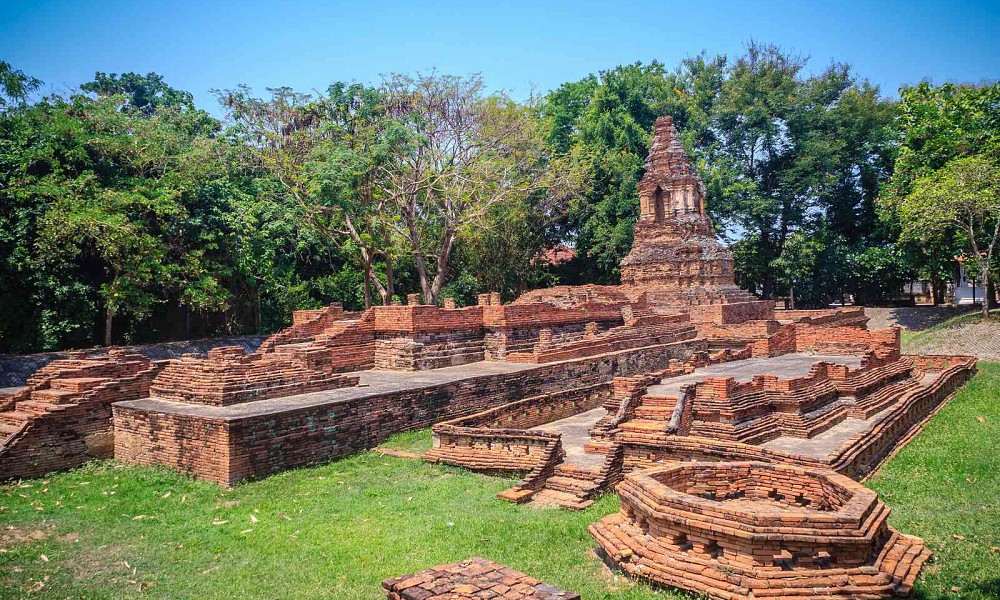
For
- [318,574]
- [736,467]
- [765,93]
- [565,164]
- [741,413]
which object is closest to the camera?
[318,574]

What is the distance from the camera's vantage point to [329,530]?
7613 mm

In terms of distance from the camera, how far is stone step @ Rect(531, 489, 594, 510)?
27.8 feet

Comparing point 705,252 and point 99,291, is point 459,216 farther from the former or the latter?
point 99,291

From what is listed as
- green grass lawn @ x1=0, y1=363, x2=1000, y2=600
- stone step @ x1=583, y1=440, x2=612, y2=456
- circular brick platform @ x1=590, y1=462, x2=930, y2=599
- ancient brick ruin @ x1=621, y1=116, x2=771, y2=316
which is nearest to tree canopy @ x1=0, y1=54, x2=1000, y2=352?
ancient brick ruin @ x1=621, y1=116, x2=771, y2=316

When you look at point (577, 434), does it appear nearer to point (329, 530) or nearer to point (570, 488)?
point (570, 488)

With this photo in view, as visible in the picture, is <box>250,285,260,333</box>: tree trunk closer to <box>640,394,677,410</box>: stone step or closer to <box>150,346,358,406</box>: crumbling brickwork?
<box>150,346,358,406</box>: crumbling brickwork

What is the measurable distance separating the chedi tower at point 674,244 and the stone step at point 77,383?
1826 centimetres

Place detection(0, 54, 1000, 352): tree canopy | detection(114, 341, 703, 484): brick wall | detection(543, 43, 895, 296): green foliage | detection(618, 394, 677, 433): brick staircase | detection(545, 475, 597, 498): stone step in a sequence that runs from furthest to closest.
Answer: detection(543, 43, 895, 296): green foliage
detection(0, 54, 1000, 352): tree canopy
detection(618, 394, 677, 433): brick staircase
detection(114, 341, 703, 484): brick wall
detection(545, 475, 597, 498): stone step

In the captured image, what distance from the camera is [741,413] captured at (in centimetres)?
1162

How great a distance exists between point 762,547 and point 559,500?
335cm

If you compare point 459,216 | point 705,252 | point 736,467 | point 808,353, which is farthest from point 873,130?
point 736,467

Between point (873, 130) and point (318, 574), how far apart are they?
109 ft

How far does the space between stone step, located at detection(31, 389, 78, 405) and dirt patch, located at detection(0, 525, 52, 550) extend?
306 cm

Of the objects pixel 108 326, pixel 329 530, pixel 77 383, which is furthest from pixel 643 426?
pixel 108 326
